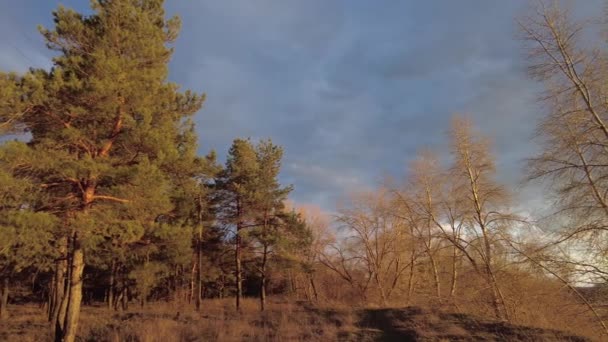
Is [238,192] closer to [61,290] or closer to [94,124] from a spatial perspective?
[61,290]

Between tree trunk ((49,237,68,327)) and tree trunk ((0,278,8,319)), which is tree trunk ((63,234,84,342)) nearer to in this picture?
tree trunk ((49,237,68,327))

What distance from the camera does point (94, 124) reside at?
43.3 ft

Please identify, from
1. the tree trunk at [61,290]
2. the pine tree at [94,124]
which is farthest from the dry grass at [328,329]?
the pine tree at [94,124]

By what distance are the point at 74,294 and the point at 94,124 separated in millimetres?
5547

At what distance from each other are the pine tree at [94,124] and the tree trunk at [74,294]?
3 cm

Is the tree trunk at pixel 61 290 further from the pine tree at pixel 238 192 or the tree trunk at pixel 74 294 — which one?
the pine tree at pixel 238 192

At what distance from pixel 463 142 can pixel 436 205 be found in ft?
14.2

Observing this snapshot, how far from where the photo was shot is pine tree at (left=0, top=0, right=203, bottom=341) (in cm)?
1183

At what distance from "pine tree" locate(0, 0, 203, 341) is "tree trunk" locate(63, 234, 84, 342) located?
0.03 m

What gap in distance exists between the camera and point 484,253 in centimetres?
1795

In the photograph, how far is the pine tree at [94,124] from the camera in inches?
466

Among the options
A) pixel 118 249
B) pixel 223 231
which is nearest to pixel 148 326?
pixel 118 249

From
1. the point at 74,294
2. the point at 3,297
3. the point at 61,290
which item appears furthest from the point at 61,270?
the point at 3,297

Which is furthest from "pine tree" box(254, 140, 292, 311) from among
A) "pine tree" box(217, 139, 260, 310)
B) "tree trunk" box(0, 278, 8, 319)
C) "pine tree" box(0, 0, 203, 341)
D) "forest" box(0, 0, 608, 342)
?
"tree trunk" box(0, 278, 8, 319)
